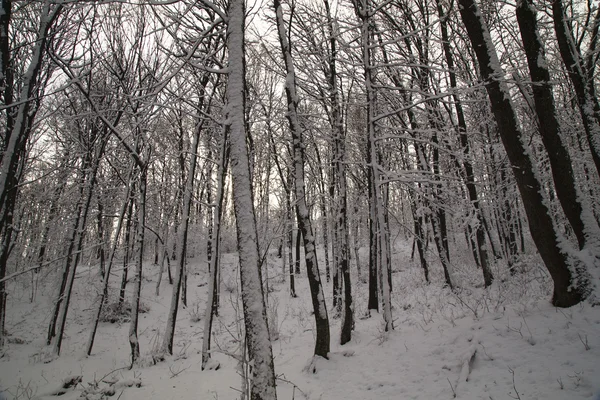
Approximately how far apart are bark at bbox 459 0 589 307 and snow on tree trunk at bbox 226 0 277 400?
3740mm

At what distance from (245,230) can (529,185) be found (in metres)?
4.55

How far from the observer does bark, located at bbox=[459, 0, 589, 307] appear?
4270mm

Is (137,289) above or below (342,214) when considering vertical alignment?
below

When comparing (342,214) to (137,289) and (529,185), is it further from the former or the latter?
(137,289)

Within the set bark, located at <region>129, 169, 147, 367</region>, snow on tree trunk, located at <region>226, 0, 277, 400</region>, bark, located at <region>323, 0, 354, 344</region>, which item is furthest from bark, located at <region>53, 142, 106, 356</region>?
snow on tree trunk, located at <region>226, 0, 277, 400</region>

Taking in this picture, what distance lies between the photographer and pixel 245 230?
3242mm

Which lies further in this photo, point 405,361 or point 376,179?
point 376,179

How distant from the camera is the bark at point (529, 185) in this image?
4.27 meters

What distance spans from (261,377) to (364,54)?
693cm

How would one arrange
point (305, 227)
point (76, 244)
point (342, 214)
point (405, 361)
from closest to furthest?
point (405, 361), point (305, 227), point (342, 214), point (76, 244)

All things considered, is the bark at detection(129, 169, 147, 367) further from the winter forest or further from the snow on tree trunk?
the snow on tree trunk

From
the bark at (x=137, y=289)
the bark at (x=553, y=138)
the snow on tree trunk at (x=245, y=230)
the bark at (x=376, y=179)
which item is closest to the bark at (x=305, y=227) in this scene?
the bark at (x=376, y=179)

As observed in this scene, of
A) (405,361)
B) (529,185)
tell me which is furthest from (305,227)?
(529,185)

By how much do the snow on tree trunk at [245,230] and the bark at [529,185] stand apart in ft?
12.3
